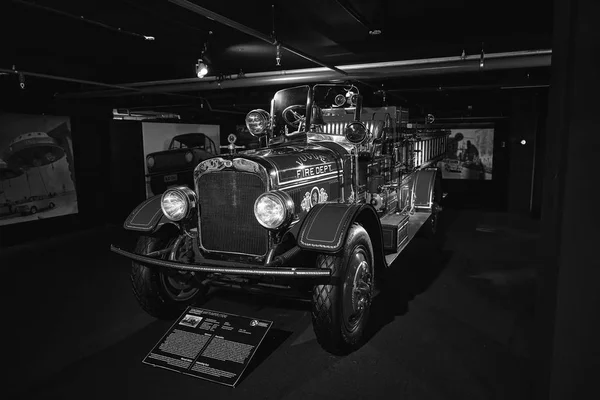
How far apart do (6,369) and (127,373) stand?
0.99 metres

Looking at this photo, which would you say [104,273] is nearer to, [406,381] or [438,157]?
[406,381]

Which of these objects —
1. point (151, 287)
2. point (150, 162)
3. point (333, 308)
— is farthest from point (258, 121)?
point (150, 162)

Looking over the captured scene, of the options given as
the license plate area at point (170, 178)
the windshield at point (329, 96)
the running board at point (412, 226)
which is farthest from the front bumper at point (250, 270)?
the license plate area at point (170, 178)

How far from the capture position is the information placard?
290cm

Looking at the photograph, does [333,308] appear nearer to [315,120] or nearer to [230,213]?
[230,213]

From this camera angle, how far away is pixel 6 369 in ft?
10.4

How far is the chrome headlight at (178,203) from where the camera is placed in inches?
137

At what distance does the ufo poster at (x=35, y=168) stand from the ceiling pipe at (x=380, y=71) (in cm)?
130

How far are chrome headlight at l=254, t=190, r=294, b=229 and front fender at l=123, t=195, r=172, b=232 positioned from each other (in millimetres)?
1136

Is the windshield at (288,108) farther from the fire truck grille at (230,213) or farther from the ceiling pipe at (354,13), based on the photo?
the fire truck grille at (230,213)

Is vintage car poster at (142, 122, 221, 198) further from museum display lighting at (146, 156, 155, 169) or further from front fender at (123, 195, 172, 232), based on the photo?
front fender at (123, 195, 172, 232)

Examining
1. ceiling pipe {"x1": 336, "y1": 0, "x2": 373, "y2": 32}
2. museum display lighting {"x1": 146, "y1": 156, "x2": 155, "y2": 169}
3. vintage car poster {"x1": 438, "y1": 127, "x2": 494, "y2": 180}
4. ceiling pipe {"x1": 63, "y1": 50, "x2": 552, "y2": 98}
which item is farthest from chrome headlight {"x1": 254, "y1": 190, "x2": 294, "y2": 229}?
vintage car poster {"x1": 438, "y1": 127, "x2": 494, "y2": 180}

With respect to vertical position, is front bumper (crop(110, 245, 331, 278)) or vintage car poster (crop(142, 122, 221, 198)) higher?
vintage car poster (crop(142, 122, 221, 198))

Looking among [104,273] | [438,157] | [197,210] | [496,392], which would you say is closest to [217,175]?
[197,210]
